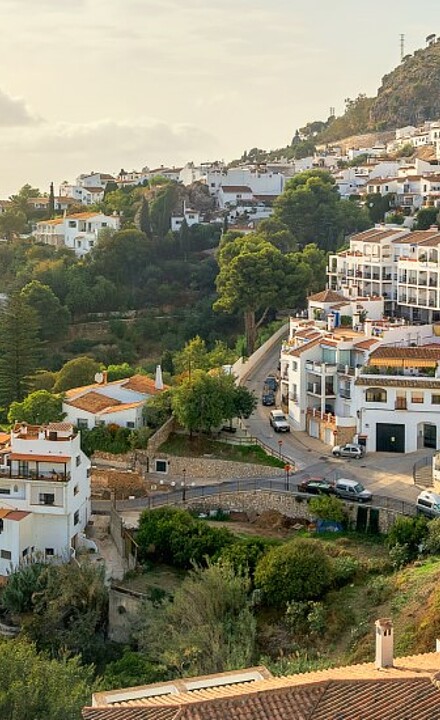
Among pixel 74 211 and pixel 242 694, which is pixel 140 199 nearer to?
pixel 74 211

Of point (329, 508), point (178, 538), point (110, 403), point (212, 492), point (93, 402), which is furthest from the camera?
point (93, 402)

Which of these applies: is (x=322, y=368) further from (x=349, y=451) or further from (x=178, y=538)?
(x=178, y=538)

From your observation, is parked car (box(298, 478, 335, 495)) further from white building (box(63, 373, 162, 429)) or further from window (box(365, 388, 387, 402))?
white building (box(63, 373, 162, 429))

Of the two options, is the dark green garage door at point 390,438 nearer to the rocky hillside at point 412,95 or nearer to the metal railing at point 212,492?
the metal railing at point 212,492

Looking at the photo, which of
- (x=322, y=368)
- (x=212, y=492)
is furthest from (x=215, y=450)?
(x=322, y=368)

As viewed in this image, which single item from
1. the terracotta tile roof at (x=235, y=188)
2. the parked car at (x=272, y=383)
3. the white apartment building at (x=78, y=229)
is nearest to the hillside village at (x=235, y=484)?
the parked car at (x=272, y=383)

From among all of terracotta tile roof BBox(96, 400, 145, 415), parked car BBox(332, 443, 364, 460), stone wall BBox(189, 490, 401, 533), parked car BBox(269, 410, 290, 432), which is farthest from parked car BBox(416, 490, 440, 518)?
terracotta tile roof BBox(96, 400, 145, 415)

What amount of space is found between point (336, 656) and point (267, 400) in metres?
16.5

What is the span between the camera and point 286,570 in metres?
23.4

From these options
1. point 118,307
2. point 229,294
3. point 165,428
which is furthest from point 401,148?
point 165,428

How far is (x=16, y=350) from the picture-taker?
136 ft

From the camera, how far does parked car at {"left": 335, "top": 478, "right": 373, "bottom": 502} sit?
27.7m

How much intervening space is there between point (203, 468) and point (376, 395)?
5646 millimetres

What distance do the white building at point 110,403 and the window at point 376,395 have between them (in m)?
6.92
